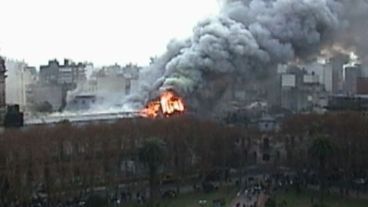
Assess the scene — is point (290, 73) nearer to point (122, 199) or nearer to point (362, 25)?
point (362, 25)

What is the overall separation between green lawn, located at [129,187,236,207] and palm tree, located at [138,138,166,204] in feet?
3.25

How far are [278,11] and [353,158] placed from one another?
1369 cm

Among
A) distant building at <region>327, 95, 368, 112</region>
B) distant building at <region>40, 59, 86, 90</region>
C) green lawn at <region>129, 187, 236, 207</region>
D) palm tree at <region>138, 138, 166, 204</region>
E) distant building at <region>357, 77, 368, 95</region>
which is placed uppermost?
distant building at <region>40, 59, 86, 90</region>

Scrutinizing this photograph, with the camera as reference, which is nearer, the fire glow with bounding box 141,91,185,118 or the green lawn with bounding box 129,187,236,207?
the green lawn with bounding box 129,187,236,207

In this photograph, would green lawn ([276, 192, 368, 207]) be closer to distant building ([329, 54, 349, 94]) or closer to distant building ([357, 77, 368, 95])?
distant building ([357, 77, 368, 95])

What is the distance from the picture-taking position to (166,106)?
47406mm

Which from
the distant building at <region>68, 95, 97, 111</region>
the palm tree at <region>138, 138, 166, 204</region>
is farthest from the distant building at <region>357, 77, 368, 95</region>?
the palm tree at <region>138, 138, 166, 204</region>

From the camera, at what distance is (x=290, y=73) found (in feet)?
253

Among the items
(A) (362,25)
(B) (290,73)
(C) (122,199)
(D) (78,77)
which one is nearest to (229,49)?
(A) (362,25)

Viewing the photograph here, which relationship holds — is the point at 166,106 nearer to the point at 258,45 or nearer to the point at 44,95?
the point at 258,45

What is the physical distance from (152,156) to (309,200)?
7878 mm

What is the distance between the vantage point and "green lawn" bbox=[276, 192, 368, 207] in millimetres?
34500

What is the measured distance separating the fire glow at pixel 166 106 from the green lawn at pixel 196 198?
398 inches

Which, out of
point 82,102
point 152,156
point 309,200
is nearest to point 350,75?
point 82,102
